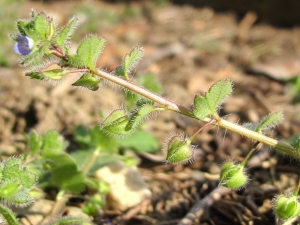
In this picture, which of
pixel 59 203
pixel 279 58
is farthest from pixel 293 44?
pixel 59 203

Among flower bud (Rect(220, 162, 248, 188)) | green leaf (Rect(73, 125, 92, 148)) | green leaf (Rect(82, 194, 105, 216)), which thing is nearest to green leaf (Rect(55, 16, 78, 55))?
flower bud (Rect(220, 162, 248, 188))

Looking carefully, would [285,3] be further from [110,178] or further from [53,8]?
[110,178]

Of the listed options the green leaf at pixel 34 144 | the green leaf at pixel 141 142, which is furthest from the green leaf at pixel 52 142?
the green leaf at pixel 141 142

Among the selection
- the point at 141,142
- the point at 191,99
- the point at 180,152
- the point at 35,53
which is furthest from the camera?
the point at 191,99

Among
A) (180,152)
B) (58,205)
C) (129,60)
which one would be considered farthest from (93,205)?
(129,60)

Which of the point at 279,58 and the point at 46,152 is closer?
the point at 46,152

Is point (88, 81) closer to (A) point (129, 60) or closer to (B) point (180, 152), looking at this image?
(A) point (129, 60)
